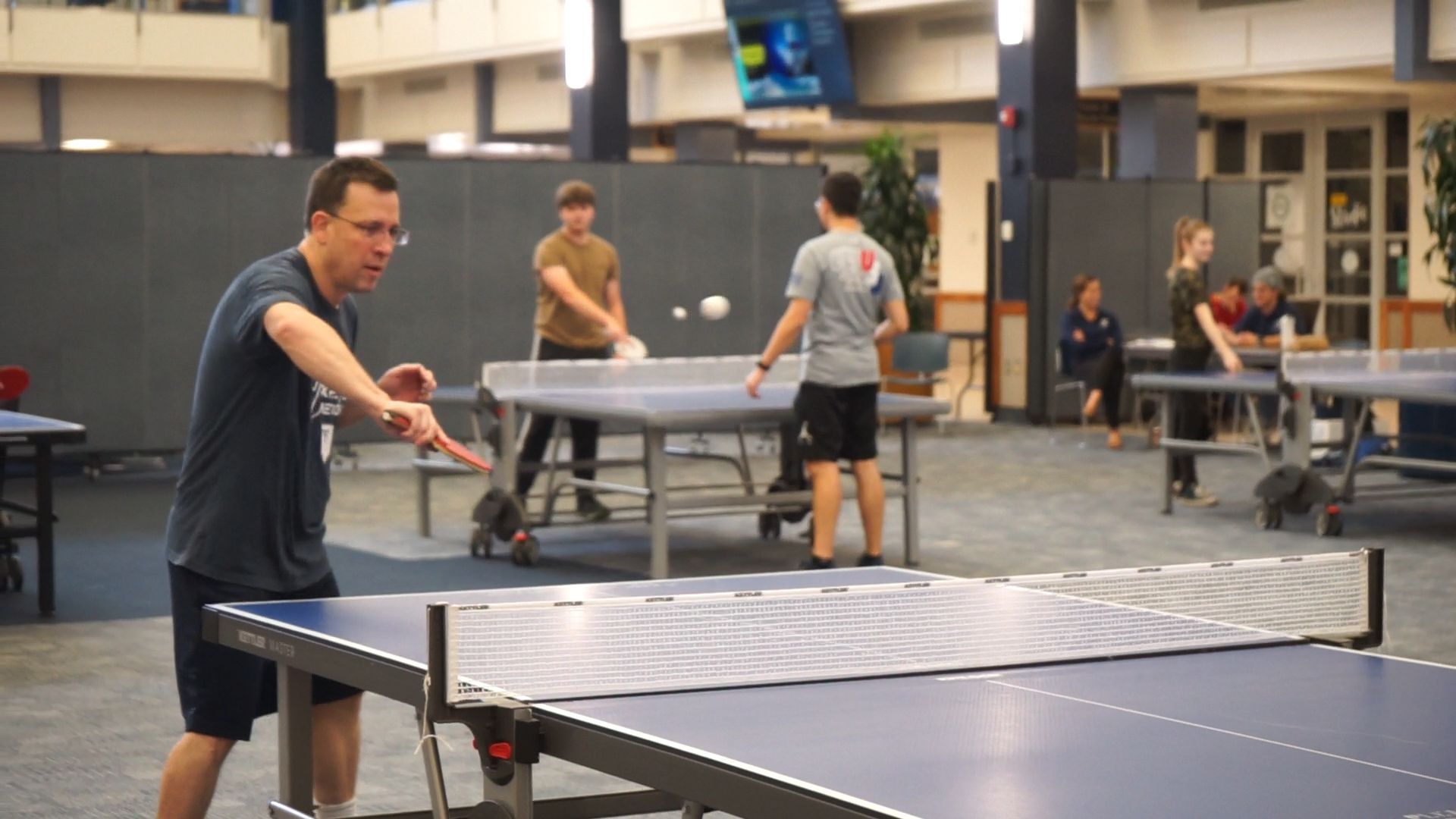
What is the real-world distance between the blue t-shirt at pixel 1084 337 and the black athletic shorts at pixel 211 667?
11057 millimetres

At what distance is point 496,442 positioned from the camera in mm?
8352

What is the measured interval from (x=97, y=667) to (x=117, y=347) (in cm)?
611

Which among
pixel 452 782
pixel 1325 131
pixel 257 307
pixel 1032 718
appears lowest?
pixel 452 782

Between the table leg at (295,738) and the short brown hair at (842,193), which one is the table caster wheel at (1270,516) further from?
the table leg at (295,738)

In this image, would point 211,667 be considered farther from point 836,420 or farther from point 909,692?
point 836,420

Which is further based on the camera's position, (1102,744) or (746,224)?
(746,224)

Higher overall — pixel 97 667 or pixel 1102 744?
pixel 1102 744

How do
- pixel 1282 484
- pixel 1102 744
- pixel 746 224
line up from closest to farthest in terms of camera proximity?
pixel 1102 744, pixel 1282 484, pixel 746 224

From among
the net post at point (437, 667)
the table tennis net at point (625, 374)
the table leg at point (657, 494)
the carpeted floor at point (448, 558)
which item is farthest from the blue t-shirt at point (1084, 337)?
the net post at point (437, 667)

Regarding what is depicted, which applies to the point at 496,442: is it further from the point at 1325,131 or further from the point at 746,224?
the point at 1325,131

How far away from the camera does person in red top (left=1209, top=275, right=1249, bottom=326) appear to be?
13.5m

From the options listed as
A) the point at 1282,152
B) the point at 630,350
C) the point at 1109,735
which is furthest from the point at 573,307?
the point at 1282,152

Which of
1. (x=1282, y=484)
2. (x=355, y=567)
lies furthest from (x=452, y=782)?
(x=1282, y=484)

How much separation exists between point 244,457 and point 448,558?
5202 millimetres
